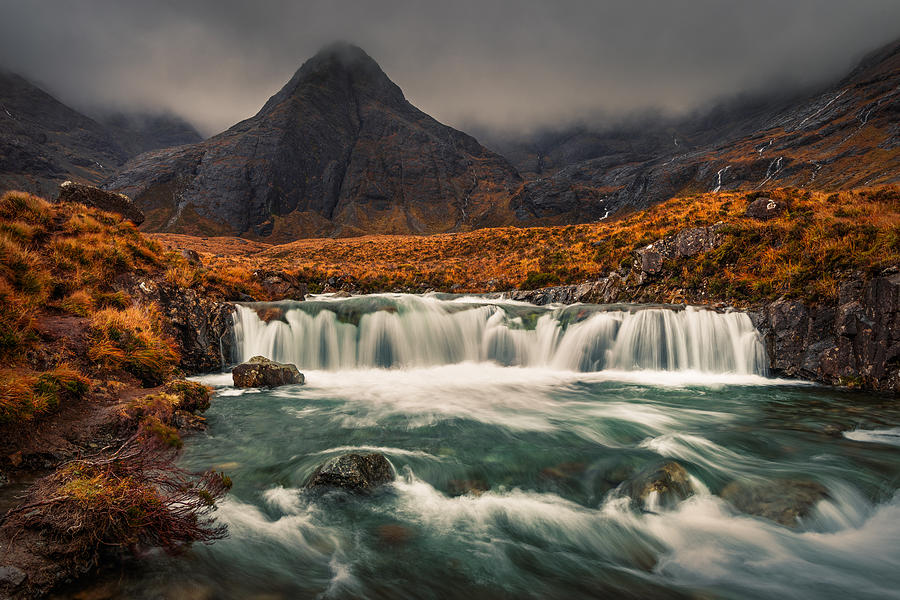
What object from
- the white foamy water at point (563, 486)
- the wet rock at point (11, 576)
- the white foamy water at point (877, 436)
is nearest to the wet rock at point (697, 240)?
the white foamy water at point (563, 486)

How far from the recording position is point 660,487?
20.2 ft

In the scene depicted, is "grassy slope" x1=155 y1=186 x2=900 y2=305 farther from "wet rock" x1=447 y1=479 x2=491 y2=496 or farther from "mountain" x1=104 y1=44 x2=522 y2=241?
"mountain" x1=104 y1=44 x2=522 y2=241

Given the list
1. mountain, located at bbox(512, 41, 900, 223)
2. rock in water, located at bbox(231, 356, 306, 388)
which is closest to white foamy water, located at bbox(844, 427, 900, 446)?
rock in water, located at bbox(231, 356, 306, 388)

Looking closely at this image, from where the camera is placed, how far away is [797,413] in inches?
384

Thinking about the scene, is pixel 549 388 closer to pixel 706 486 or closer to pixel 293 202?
pixel 706 486

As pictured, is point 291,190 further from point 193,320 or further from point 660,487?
point 660,487

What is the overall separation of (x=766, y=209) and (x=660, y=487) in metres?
19.2

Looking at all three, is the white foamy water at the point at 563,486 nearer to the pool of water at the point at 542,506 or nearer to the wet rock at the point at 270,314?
the pool of water at the point at 542,506

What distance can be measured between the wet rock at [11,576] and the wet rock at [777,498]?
868 centimetres

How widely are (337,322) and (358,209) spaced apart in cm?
16688

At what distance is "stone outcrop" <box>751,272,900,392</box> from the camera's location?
33.3 feet

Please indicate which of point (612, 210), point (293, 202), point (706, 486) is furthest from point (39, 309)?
point (293, 202)

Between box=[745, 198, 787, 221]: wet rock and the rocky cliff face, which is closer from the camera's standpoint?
the rocky cliff face

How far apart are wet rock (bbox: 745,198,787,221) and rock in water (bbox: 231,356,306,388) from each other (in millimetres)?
23062
